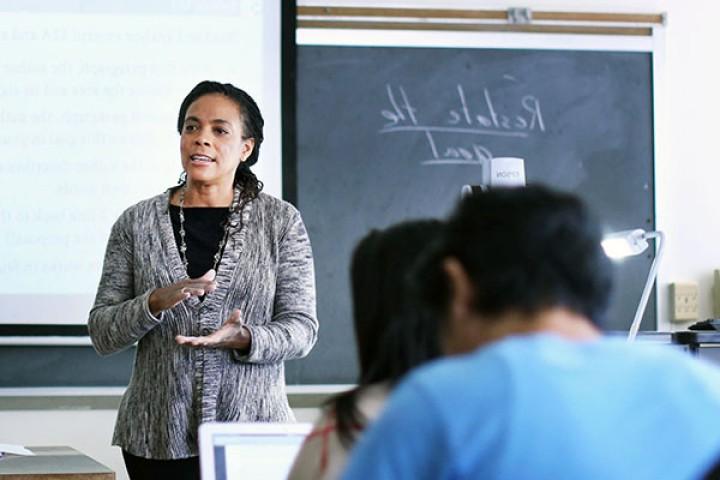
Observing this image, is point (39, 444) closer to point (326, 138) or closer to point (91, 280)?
point (91, 280)

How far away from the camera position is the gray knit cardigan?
246cm

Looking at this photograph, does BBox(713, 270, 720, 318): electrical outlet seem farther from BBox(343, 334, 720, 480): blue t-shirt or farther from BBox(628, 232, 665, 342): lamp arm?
BBox(343, 334, 720, 480): blue t-shirt

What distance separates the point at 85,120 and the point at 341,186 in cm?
91

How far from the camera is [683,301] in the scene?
4.26m

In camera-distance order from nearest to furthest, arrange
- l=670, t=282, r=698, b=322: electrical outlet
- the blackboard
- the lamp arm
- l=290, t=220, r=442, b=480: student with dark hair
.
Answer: l=290, t=220, r=442, b=480: student with dark hair, the lamp arm, the blackboard, l=670, t=282, r=698, b=322: electrical outlet

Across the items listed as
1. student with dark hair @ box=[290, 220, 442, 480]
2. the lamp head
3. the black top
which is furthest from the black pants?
student with dark hair @ box=[290, 220, 442, 480]

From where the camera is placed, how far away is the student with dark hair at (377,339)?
3.60ft

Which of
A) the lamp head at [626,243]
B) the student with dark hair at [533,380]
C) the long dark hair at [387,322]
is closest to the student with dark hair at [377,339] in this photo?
the long dark hair at [387,322]

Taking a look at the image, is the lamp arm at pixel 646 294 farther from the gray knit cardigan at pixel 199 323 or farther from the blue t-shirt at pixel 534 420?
the blue t-shirt at pixel 534 420

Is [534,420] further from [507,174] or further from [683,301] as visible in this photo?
[683,301]

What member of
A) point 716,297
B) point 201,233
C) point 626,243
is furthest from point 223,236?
point 716,297

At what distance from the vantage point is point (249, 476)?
5.01 feet

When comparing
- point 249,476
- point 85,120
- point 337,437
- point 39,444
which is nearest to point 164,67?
point 85,120

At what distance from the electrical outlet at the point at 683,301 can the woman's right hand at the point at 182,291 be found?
2.35m
